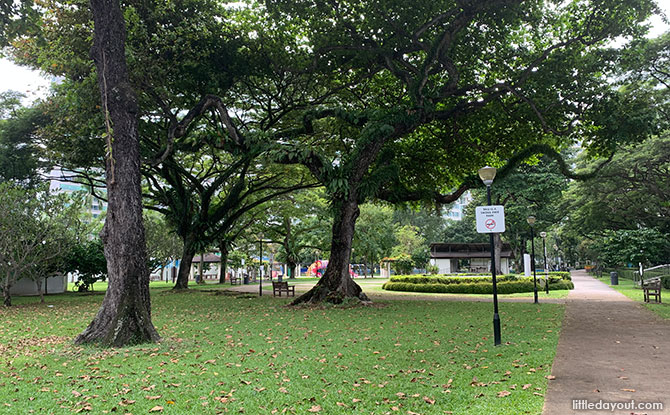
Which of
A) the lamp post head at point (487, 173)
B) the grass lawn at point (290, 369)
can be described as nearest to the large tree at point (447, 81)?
the lamp post head at point (487, 173)

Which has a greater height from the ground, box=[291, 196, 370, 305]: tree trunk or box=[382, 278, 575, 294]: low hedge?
box=[291, 196, 370, 305]: tree trunk

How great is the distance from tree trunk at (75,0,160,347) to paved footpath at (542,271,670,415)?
7391 millimetres

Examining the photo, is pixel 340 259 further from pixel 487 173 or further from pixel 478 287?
pixel 478 287

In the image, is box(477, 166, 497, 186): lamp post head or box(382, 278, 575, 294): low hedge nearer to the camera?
box(477, 166, 497, 186): lamp post head

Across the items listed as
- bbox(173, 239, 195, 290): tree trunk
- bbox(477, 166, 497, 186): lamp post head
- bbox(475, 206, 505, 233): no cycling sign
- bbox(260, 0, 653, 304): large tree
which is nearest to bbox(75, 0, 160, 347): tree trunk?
bbox(260, 0, 653, 304): large tree

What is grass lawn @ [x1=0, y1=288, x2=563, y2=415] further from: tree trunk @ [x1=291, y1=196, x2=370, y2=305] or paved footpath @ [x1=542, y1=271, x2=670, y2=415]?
tree trunk @ [x1=291, y1=196, x2=370, y2=305]

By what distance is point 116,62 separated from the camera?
30.1 ft

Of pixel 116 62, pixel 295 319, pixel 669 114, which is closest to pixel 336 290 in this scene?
pixel 295 319

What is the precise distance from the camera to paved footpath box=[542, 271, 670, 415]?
16.6 ft

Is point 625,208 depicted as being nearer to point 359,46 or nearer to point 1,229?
point 359,46

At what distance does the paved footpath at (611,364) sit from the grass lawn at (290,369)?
272mm

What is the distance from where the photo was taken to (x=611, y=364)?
674 cm

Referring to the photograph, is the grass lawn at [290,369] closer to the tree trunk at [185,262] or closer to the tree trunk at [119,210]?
the tree trunk at [119,210]

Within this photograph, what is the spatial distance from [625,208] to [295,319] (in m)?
28.7
